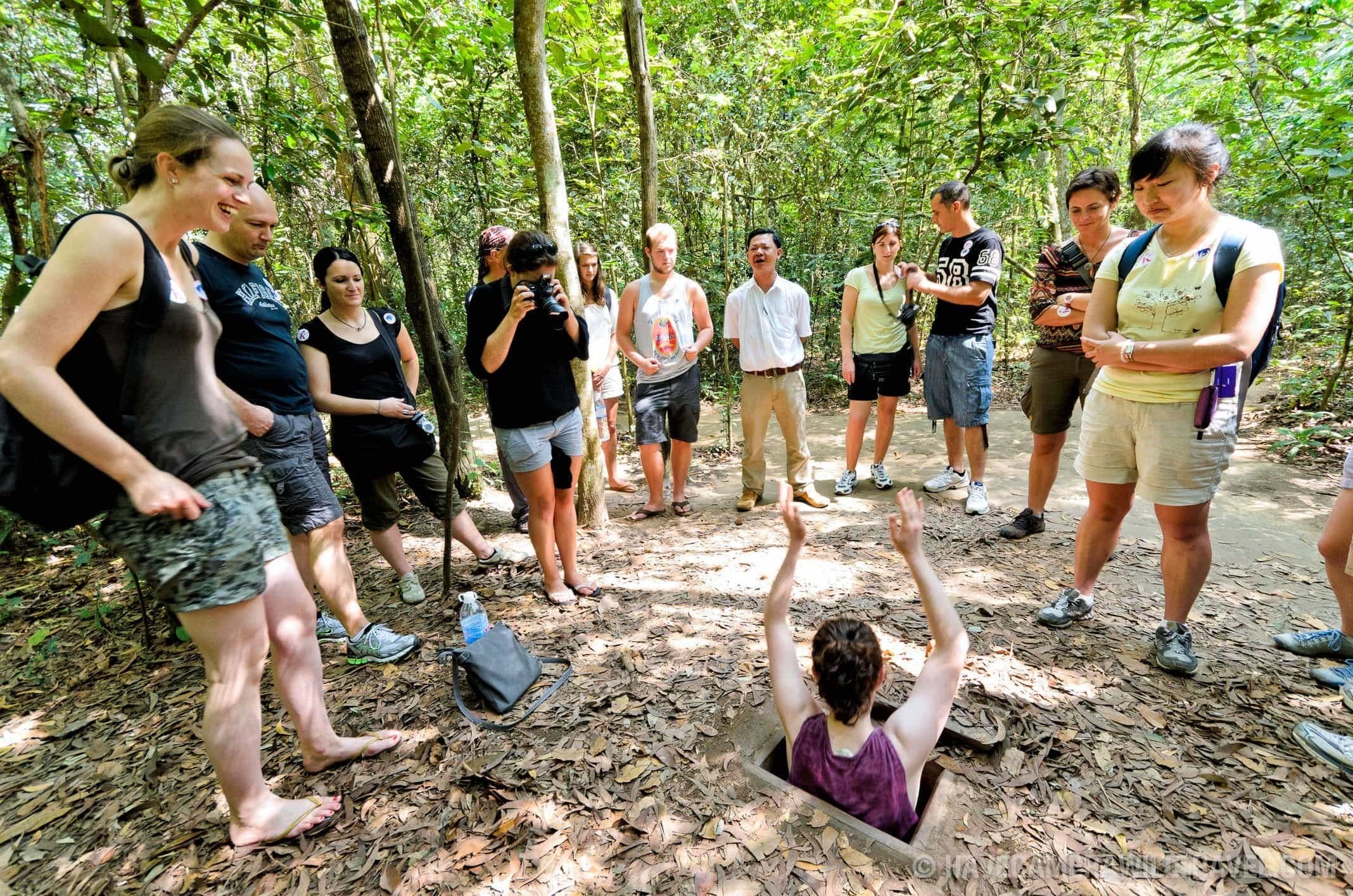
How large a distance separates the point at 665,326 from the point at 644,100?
7.03ft

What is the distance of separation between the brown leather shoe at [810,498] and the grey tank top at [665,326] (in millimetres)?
1408

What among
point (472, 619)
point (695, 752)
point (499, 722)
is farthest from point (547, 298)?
point (695, 752)

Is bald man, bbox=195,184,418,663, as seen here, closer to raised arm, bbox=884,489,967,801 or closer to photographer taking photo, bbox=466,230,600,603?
photographer taking photo, bbox=466,230,600,603

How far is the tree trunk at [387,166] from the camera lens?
314 cm

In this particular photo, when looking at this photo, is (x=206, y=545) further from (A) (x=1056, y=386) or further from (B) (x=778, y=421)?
(A) (x=1056, y=386)

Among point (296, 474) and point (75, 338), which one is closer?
point (75, 338)

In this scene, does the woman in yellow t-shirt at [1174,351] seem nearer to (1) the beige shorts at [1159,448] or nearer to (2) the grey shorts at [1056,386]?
(1) the beige shorts at [1159,448]

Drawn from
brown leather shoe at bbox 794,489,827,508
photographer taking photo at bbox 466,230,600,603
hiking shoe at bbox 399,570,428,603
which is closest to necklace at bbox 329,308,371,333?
photographer taking photo at bbox 466,230,600,603

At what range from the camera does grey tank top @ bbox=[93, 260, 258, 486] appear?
1463 mm

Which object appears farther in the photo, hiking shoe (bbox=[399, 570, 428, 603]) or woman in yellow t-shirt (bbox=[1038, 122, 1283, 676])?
→ hiking shoe (bbox=[399, 570, 428, 603])

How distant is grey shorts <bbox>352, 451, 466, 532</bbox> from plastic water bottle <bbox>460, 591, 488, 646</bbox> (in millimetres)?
497

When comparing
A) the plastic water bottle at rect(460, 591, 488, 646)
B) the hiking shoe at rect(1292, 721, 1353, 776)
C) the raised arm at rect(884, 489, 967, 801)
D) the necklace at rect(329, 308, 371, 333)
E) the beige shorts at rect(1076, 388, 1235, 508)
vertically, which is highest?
the necklace at rect(329, 308, 371, 333)

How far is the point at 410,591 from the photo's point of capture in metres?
3.48

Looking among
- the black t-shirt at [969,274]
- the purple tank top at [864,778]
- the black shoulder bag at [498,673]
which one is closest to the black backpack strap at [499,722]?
the black shoulder bag at [498,673]
